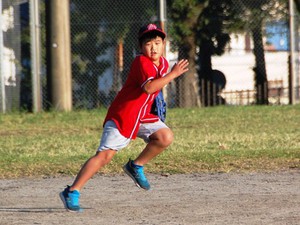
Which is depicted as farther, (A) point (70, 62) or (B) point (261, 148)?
(A) point (70, 62)

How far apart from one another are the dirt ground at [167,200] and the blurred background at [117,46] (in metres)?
9.42

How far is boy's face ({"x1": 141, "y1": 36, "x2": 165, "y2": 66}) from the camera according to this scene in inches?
281

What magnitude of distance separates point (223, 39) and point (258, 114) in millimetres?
3752

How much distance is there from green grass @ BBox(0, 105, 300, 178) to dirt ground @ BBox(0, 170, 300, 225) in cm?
61

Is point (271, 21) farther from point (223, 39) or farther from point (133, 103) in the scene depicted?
point (133, 103)

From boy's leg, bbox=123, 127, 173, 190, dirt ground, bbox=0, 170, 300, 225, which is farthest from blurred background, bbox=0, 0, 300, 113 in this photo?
boy's leg, bbox=123, 127, 173, 190

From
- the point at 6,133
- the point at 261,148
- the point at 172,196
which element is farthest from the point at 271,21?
the point at 172,196

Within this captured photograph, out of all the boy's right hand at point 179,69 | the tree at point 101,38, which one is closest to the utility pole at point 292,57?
the tree at point 101,38

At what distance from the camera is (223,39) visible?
20453mm

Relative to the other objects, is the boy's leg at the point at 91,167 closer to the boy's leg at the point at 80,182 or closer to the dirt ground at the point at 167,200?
the boy's leg at the point at 80,182

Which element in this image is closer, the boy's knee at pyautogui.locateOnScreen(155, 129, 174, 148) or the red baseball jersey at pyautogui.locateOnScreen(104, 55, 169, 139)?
the red baseball jersey at pyautogui.locateOnScreen(104, 55, 169, 139)

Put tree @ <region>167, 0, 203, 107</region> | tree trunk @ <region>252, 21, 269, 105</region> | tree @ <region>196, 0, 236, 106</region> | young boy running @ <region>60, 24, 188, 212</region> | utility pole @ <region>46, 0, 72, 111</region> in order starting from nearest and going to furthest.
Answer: young boy running @ <region>60, 24, 188, 212</region> → utility pole @ <region>46, 0, 72, 111</region> → tree @ <region>167, 0, 203, 107</region> → tree @ <region>196, 0, 236, 106</region> → tree trunk @ <region>252, 21, 269, 105</region>

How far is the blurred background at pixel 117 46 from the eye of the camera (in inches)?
728

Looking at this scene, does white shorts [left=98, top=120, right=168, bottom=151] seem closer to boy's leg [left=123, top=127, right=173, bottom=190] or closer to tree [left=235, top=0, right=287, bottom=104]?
boy's leg [left=123, top=127, right=173, bottom=190]
